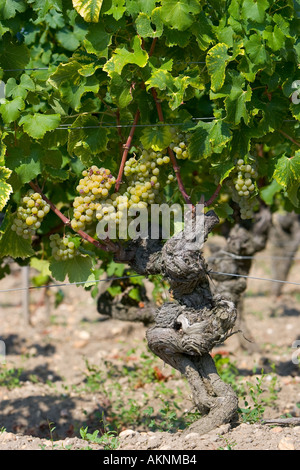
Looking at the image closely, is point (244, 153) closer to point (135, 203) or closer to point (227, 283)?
point (135, 203)

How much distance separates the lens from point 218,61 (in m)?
2.78

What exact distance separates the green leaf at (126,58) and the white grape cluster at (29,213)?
0.74 m

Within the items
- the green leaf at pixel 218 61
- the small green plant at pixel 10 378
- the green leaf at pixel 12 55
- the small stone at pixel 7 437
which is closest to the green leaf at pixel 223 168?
the green leaf at pixel 218 61

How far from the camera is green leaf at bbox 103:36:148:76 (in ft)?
9.05

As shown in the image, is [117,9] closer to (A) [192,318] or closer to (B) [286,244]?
(A) [192,318]

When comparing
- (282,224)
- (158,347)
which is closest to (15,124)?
(158,347)

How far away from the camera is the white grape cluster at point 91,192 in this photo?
301 cm

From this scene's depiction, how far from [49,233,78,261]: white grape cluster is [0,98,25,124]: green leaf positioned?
0.68 metres

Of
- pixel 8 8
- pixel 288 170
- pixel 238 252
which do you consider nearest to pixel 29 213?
pixel 8 8

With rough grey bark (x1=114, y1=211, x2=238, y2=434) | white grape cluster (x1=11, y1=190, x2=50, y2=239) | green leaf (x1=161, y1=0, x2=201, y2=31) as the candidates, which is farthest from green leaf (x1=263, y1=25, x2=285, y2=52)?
white grape cluster (x1=11, y1=190, x2=50, y2=239)

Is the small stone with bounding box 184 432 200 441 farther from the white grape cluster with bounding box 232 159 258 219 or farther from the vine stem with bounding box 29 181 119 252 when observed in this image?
the white grape cluster with bounding box 232 159 258 219

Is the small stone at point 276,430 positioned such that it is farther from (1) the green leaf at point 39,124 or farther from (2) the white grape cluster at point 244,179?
(1) the green leaf at point 39,124

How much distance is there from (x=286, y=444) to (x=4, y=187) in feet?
5.82
